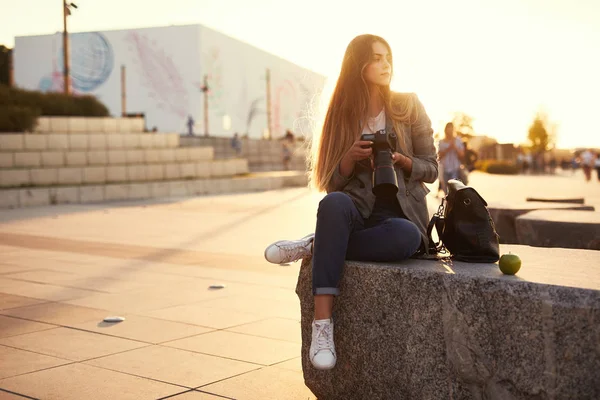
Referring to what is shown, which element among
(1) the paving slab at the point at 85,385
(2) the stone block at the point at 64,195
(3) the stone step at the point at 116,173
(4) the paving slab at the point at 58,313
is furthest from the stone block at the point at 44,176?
(1) the paving slab at the point at 85,385

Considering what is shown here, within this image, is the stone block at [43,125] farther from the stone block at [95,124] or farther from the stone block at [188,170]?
the stone block at [188,170]

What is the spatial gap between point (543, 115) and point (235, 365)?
99.9 metres

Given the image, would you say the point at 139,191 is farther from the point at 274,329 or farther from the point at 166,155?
the point at 274,329

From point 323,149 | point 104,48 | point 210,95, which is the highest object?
point 104,48

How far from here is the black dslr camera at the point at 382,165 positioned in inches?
135

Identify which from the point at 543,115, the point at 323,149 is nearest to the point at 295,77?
the point at 543,115

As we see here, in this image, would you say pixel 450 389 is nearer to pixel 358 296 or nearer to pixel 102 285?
pixel 358 296

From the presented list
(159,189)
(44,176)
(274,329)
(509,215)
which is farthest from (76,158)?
(274,329)

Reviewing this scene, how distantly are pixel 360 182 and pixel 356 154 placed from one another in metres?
0.19

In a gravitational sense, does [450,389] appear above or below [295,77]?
below

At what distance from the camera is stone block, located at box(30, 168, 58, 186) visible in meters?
18.8

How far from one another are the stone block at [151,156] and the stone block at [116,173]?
139 centimetres

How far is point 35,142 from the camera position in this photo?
20.3 metres

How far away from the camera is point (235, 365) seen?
13.4ft
